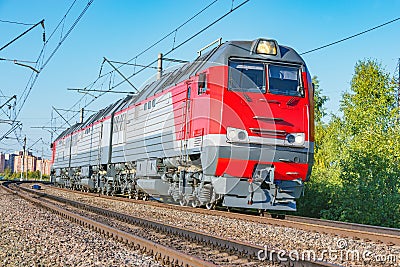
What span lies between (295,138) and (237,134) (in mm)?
1457

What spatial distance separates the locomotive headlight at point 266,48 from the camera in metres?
13.0

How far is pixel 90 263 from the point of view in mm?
6898

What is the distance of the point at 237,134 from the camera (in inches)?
480

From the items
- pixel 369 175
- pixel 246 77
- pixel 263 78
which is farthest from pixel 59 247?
pixel 369 175

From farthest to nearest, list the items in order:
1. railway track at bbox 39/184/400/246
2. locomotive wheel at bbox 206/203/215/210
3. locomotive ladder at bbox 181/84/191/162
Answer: locomotive wheel at bbox 206/203/215/210
locomotive ladder at bbox 181/84/191/162
railway track at bbox 39/184/400/246

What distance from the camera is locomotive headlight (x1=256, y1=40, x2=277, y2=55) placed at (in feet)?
42.8

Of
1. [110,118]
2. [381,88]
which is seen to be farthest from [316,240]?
[381,88]

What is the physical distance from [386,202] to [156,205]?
7.18m

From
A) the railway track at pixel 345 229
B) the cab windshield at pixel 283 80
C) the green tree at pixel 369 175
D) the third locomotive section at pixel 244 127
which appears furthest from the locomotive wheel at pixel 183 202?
the cab windshield at pixel 283 80

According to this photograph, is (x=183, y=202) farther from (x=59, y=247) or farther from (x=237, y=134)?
(x=59, y=247)

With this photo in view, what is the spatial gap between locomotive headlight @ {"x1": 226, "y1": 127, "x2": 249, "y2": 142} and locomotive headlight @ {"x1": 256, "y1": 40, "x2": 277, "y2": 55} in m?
2.20

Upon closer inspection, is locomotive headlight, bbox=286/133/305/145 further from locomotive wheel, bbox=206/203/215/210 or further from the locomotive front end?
locomotive wheel, bbox=206/203/215/210

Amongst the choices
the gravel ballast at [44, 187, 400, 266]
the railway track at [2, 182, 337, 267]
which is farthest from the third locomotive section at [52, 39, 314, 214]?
the railway track at [2, 182, 337, 267]

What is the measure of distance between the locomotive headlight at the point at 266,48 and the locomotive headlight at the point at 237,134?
2197 millimetres
